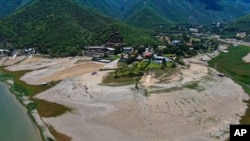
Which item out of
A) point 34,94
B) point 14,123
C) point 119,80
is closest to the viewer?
point 14,123

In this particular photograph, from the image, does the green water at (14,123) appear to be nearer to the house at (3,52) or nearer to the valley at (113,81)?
the valley at (113,81)

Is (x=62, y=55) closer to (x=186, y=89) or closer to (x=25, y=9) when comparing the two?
(x=25, y=9)

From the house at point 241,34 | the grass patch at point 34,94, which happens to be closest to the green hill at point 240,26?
the house at point 241,34

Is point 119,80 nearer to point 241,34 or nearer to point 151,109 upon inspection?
point 151,109

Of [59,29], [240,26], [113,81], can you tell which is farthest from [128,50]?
[240,26]

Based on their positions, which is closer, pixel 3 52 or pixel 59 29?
pixel 3 52

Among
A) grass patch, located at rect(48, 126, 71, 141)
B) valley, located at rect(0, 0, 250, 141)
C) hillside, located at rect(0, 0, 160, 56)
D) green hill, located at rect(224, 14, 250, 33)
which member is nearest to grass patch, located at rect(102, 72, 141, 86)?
valley, located at rect(0, 0, 250, 141)
